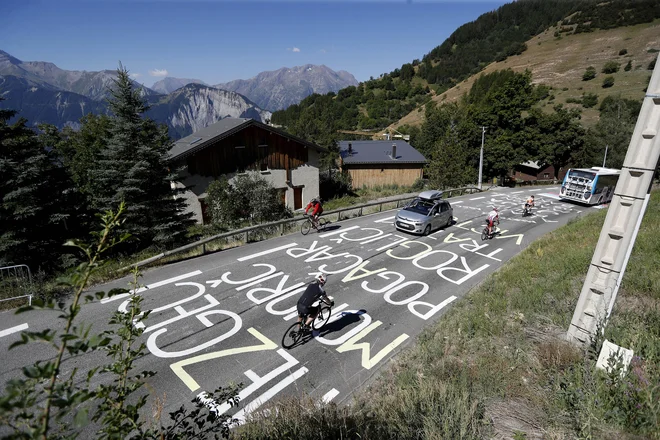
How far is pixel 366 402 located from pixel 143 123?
57.9 feet

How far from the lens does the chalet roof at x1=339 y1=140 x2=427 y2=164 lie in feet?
151

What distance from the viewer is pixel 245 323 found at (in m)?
9.57

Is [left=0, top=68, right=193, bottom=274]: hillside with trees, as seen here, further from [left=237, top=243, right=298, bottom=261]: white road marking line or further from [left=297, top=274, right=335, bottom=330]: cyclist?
[left=297, top=274, right=335, bottom=330]: cyclist

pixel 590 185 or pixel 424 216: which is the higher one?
pixel 424 216

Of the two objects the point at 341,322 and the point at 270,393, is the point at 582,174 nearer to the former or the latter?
the point at 341,322

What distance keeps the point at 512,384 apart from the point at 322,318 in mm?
4860

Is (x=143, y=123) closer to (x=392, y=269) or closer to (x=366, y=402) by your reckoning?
(x=392, y=269)

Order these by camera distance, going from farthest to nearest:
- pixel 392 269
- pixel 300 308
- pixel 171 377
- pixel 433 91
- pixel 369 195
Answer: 1. pixel 433 91
2. pixel 369 195
3. pixel 392 269
4. pixel 300 308
5. pixel 171 377

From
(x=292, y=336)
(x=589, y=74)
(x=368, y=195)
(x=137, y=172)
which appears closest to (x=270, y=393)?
(x=292, y=336)

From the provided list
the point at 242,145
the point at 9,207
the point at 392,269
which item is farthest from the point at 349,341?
the point at 242,145

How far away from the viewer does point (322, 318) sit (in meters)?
9.24

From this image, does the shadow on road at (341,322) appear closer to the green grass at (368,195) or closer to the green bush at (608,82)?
the green grass at (368,195)

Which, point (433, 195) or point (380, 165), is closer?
point (433, 195)

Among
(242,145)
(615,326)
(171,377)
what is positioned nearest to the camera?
(615,326)
